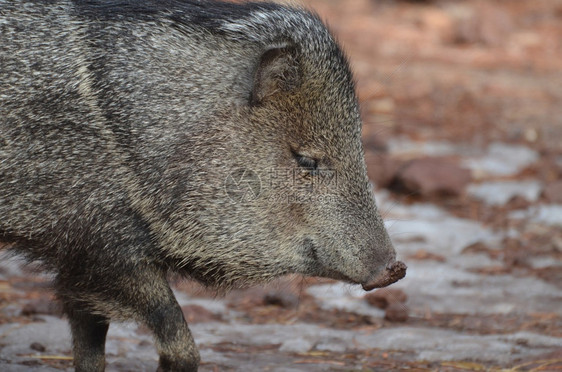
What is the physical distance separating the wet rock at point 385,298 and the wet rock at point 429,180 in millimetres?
1993

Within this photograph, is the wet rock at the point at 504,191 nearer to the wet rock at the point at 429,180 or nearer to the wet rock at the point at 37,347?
the wet rock at the point at 429,180

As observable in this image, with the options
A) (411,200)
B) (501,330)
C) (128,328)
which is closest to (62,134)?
(128,328)

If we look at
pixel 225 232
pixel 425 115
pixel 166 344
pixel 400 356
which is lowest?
pixel 425 115

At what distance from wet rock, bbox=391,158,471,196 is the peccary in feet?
11.5

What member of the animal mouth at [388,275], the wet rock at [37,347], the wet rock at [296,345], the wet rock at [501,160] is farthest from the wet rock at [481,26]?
the animal mouth at [388,275]

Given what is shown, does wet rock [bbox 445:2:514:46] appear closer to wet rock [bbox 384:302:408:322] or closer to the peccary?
wet rock [bbox 384:302:408:322]

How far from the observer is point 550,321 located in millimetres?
5336

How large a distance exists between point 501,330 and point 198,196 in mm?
2218

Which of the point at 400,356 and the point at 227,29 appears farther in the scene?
the point at 400,356

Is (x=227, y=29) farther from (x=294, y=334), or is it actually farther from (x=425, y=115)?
(x=425, y=115)

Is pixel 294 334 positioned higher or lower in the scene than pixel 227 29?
lower

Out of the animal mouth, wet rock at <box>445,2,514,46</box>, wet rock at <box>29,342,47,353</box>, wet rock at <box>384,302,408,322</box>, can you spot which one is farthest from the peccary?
wet rock at <box>445,2,514,46</box>

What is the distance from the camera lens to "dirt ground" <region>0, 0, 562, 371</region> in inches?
189

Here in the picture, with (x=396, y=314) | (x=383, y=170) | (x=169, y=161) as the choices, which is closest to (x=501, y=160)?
(x=383, y=170)
